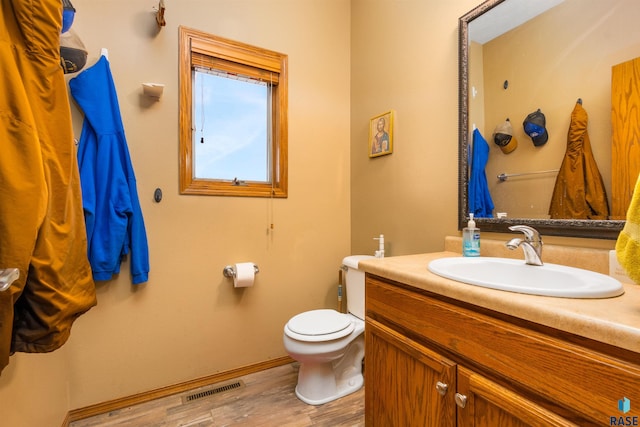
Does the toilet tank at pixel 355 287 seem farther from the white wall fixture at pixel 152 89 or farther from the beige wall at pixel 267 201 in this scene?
the white wall fixture at pixel 152 89

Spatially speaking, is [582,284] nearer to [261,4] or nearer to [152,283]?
[152,283]

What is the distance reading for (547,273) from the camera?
963 mm

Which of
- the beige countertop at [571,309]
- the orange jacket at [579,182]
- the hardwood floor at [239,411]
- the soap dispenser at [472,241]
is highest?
the orange jacket at [579,182]

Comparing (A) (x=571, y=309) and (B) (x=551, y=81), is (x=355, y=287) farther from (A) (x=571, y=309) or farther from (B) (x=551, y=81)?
(B) (x=551, y=81)

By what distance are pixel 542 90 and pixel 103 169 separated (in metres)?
1.99

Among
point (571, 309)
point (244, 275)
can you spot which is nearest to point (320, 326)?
point (244, 275)

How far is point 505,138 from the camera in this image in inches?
50.2

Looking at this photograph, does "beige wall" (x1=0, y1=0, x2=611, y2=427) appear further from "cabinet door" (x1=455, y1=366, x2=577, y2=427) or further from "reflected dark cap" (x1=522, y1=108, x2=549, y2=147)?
"cabinet door" (x1=455, y1=366, x2=577, y2=427)

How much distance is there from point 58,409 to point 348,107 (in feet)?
8.03

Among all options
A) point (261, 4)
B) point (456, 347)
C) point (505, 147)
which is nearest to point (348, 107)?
point (261, 4)

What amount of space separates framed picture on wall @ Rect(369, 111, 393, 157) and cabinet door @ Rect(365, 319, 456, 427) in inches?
44.8


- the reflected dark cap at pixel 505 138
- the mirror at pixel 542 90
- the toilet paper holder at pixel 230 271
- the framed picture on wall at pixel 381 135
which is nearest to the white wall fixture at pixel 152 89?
the toilet paper holder at pixel 230 271

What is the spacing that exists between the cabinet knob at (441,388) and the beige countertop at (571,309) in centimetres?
27

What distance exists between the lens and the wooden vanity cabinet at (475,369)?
1.83ft
